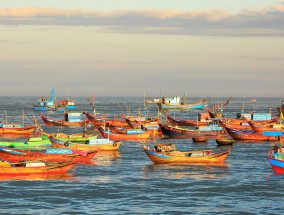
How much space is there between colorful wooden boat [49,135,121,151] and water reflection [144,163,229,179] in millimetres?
12162

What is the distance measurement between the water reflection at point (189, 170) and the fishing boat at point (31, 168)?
9.36 m

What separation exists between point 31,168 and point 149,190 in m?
11.5

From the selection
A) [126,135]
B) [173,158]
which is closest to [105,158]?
[173,158]

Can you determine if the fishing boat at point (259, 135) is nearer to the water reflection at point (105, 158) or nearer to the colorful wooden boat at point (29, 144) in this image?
the water reflection at point (105, 158)

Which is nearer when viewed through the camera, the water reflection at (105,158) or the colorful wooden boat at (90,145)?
the water reflection at (105,158)

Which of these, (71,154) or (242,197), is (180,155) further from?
(242,197)

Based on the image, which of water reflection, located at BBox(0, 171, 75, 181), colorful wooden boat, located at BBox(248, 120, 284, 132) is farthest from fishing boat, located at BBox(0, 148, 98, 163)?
colorful wooden boat, located at BBox(248, 120, 284, 132)

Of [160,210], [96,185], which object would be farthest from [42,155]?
[160,210]

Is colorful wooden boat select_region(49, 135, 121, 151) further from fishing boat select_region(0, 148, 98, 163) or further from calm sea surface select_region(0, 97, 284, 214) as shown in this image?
fishing boat select_region(0, 148, 98, 163)

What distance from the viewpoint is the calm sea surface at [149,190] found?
48500 mm

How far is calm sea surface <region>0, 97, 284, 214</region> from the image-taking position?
48.5 meters

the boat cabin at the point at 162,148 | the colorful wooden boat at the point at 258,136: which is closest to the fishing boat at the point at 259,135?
the colorful wooden boat at the point at 258,136

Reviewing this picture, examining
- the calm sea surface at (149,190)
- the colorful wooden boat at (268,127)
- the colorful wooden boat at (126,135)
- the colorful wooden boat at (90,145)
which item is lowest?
the calm sea surface at (149,190)

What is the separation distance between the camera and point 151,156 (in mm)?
68438
